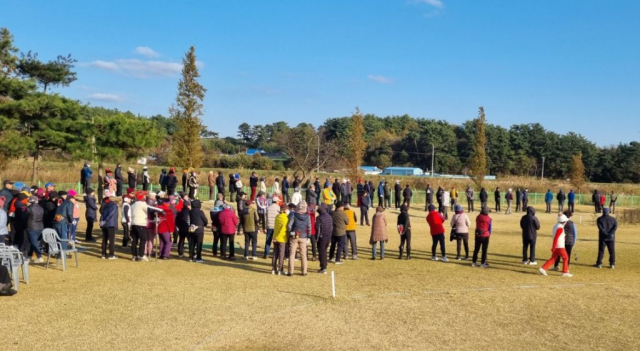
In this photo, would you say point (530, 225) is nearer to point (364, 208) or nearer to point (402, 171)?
point (364, 208)

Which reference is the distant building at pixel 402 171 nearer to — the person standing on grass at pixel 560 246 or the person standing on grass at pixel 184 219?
the person standing on grass at pixel 560 246

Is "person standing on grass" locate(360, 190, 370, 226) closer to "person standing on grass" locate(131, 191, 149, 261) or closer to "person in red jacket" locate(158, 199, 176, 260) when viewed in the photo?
"person in red jacket" locate(158, 199, 176, 260)

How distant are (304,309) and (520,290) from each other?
16.7ft

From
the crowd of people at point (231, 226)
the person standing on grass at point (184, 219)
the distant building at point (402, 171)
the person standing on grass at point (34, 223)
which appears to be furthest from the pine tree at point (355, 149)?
the distant building at point (402, 171)

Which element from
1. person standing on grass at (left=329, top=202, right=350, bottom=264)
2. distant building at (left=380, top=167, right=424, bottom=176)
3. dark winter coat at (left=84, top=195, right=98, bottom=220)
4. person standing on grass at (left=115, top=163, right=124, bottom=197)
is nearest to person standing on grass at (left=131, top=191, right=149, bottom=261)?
dark winter coat at (left=84, top=195, right=98, bottom=220)

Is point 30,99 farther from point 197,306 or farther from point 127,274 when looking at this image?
point 197,306

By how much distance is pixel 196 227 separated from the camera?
560 inches

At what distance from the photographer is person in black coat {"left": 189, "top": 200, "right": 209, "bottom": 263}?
46.4ft

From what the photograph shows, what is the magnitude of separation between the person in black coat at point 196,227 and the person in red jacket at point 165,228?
72cm

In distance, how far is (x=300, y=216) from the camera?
12570 mm

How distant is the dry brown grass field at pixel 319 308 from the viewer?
316 inches

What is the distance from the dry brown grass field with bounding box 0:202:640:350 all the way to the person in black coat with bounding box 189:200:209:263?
0.37 meters

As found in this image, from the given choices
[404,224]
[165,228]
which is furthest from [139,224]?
[404,224]

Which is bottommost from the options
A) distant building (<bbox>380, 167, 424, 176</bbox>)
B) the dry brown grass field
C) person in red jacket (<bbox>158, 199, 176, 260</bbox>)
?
the dry brown grass field
